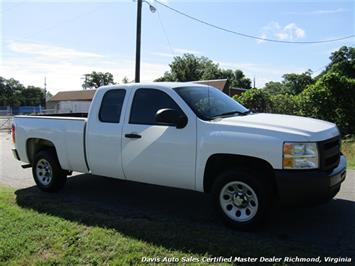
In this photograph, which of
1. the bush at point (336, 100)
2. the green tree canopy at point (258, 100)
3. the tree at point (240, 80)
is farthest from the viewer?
the tree at point (240, 80)

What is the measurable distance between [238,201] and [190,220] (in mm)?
819

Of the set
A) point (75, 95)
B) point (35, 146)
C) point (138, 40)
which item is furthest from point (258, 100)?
point (75, 95)

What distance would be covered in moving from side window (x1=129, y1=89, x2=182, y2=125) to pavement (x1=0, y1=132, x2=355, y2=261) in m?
1.37

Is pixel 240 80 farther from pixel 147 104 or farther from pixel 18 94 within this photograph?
pixel 147 104

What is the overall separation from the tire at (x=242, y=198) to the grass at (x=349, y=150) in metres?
5.39

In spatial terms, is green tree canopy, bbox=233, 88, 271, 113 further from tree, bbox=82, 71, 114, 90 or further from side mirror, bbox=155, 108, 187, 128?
tree, bbox=82, 71, 114, 90

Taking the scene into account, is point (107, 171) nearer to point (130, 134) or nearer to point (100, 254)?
point (130, 134)

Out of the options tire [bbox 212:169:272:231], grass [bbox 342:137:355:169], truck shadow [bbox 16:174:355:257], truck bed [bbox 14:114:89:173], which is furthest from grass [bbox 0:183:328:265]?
grass [bbox 342:137:355:169]

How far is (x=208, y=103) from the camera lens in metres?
5.87

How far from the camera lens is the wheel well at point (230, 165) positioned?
16.5ft

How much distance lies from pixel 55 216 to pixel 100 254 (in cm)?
162

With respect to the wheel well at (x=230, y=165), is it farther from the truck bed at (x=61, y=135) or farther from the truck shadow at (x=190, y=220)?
the truck bed at (x=61, y=135)

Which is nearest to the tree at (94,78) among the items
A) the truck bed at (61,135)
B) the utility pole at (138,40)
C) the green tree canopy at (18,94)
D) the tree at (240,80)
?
the green tree canopy at (18,94)

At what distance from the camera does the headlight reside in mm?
4676
